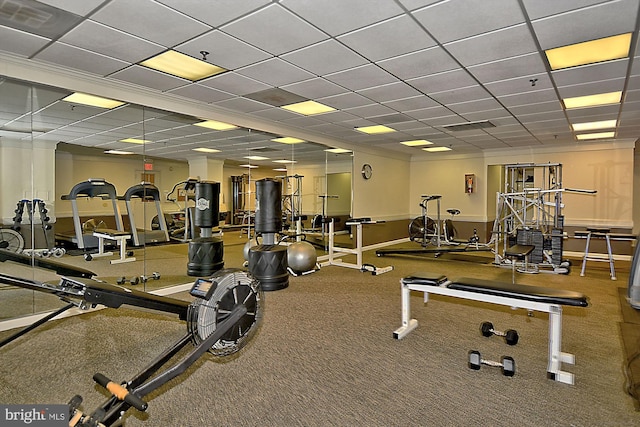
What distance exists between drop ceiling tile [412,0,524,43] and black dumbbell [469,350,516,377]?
Answer: 7.95 feet

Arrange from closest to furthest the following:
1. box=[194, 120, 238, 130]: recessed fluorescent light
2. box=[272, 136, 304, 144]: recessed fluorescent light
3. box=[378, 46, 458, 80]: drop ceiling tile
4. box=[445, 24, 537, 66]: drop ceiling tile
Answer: box=[445, 24, 537, 66]: drop ceiling tile
box=[378, 46, 458, 80]: drop ceiling tile
box=[194, 120, 238, 130]: recessed fluorescent light
box=[272, 136, 304, 144]: recessed fluorescent light

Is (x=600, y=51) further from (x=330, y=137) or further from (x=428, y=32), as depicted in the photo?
(x=330, y=137)

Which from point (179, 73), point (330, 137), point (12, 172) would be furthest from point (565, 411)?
point (330, 137)

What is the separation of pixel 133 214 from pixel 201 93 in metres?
1.98

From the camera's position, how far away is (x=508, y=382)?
2.52 m

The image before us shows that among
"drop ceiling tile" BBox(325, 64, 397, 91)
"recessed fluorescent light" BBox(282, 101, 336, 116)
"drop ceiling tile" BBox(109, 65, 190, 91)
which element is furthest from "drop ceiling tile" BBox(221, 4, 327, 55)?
"recessed fluorescent light" BBox(282, 101, 336, 116)

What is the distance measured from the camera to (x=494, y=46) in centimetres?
312

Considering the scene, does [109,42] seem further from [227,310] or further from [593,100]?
[593,100]

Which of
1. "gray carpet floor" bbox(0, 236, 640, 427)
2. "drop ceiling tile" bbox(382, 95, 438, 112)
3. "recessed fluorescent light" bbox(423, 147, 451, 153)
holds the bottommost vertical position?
"gray carpet floor" bbox(0, 236, 640, 427)

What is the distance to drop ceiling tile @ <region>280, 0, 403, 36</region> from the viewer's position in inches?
96.6

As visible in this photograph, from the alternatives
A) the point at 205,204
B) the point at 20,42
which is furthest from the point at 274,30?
the point at 205,204

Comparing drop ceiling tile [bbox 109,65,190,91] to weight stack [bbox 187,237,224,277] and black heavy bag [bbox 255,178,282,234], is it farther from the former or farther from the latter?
weight stack [bbox 187,237,224,277]

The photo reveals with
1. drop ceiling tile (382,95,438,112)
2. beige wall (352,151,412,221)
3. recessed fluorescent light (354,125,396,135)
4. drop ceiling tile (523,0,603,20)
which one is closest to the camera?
drop ceiling tile (523,0,603,20)

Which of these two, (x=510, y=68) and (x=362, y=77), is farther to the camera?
(x=362, y=77)
